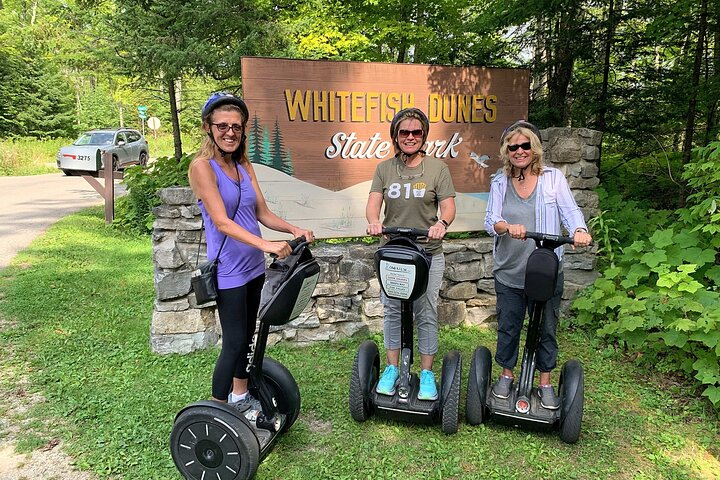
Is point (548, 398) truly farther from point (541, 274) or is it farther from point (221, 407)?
point (221, 407)

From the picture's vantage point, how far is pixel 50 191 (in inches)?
523

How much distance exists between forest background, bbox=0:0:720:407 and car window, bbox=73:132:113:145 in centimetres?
468

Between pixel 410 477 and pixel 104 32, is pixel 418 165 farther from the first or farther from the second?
Result: pixel 104 32

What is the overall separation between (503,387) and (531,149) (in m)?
1.34

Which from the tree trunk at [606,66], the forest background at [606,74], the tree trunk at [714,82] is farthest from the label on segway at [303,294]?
the tree trunk at [606,66]

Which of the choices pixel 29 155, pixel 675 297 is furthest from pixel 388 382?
pixel 29 155

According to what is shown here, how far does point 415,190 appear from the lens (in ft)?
8.96

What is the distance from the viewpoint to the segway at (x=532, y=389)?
2.46m

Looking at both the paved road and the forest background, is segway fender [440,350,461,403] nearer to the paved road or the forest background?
the forest background

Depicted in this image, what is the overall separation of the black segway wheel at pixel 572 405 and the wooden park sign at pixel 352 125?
6.14 ft

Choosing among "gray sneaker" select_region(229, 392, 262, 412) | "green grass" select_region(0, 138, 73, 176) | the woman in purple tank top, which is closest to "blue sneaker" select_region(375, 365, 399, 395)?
"gray sneaker" select_region(229, 392, 262, 412)

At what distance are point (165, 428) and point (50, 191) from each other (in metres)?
12.9

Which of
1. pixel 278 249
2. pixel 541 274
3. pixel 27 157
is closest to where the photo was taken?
pixel 278 249

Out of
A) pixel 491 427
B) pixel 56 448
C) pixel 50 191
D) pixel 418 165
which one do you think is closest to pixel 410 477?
pixel 491 427
